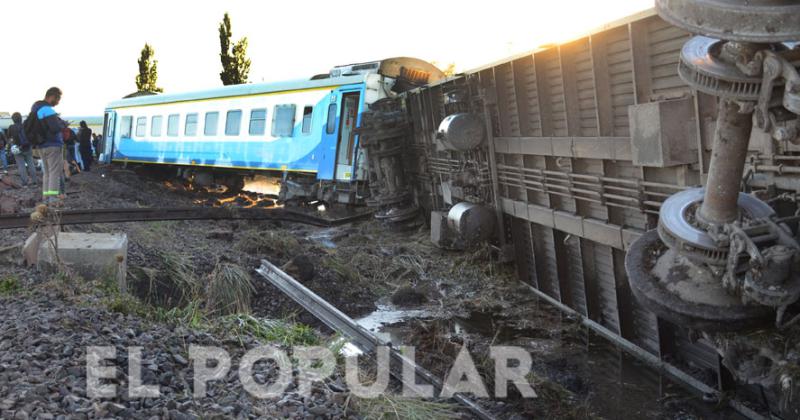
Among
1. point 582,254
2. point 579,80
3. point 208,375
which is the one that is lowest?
point 208,375

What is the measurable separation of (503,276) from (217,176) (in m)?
13.6

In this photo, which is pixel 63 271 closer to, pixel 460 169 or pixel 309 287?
pixel 309 287

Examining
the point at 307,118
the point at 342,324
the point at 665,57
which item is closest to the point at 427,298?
the point at 342,324

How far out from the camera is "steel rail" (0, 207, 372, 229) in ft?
32.6

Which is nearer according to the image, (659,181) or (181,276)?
(659,181)

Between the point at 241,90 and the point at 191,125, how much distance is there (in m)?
3.22

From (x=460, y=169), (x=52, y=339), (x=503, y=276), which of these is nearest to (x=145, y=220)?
(x=460, y=169)

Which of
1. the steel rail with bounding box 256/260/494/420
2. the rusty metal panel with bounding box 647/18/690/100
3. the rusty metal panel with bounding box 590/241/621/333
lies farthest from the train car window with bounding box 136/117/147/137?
the rusty metal panel with bounding box 647/18/690/100

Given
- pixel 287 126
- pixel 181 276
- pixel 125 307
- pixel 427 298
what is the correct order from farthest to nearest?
pixel 287 126 < pixel 427 298 < pixel 181 276 < pixel 125 307

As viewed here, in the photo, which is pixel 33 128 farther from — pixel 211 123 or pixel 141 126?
pixel 141 126

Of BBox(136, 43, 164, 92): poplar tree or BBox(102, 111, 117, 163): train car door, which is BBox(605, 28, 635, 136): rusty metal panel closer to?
BBox(102, 111, 117, 163): train car door

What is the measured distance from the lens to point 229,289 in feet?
26.7

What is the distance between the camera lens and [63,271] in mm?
7082

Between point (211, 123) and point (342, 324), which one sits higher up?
point (211, 123)
